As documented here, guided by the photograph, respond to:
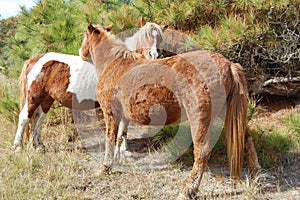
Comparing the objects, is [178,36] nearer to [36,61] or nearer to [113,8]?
[113,8]

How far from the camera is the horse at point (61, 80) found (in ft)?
12.5

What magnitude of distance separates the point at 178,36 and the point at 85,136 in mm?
1918

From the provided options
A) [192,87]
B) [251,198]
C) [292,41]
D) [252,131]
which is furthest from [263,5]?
[251,198]

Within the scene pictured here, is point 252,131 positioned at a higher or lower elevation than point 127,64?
lower

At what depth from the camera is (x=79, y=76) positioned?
151 inches

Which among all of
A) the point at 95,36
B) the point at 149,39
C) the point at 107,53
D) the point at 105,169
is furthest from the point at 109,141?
the point at 149,39

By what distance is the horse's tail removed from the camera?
99.9 inches

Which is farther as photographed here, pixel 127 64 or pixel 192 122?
pixel 127 64

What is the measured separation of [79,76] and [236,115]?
6.74 feet

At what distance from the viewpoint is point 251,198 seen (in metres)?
2.57

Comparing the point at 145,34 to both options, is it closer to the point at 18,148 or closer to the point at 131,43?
the point at 131,43

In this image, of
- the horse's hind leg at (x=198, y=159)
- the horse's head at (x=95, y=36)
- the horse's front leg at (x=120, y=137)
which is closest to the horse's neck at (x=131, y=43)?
the horse's head at (x=95, y=36)

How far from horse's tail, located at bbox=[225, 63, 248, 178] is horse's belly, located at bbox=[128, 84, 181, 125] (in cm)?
43

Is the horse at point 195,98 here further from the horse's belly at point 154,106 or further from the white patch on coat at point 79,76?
the white patch on coat at point 79,76
